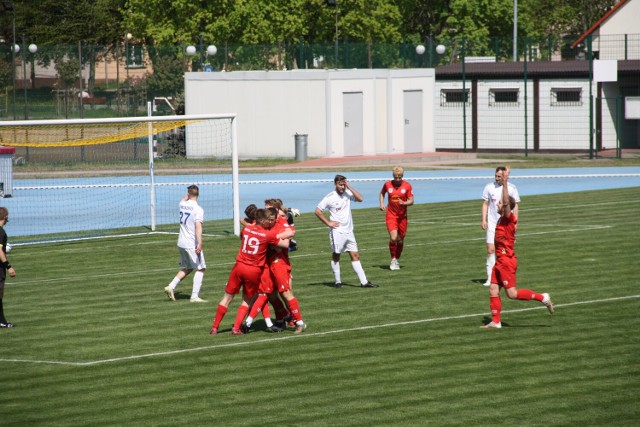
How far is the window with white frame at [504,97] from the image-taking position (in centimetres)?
5206

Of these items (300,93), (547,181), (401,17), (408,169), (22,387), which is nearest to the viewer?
(22,387)

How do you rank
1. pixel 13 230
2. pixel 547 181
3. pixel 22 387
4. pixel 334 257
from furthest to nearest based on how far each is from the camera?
pixel 547 181
pixel 13 230
pixel 334 257
pixel 22 387

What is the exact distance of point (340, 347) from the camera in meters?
15.6

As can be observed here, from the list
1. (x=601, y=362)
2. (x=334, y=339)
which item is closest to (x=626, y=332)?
(x=601, y=362)

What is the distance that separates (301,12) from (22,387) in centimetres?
6107

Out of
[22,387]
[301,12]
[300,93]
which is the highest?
[301,12]

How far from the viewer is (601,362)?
1445 cm

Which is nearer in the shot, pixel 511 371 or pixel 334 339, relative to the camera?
pixel 511 371

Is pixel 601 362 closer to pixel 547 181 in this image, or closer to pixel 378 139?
pixel 547 181

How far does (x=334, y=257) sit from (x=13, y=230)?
13412 mm

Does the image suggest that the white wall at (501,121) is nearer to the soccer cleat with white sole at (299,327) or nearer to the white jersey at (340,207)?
the white jersey at (340,207)

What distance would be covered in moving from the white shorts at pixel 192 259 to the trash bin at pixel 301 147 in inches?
1213

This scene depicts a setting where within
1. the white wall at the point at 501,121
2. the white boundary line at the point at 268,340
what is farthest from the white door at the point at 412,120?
the white boundary line at the point at 268,340

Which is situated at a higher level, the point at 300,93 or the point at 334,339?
the point at 300,93
